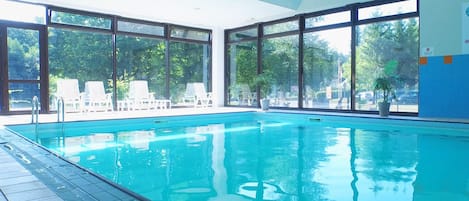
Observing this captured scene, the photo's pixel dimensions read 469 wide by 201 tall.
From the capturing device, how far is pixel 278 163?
12.4 ft

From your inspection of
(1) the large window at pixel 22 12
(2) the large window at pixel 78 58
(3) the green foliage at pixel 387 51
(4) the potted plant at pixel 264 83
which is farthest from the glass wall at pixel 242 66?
(1) the large window at pixel 22 12

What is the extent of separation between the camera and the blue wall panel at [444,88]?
646 cm

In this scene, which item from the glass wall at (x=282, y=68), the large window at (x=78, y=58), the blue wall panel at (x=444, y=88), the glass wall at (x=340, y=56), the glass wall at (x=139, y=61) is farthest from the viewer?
the glass wall at (x=282, y=68)

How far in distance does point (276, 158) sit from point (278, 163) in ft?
0.88

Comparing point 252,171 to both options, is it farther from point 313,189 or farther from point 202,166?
point 313,189

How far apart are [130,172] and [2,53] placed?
5.90 m

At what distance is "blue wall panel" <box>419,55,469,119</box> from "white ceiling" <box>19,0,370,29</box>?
7.39 feet

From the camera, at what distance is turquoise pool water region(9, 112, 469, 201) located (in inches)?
109

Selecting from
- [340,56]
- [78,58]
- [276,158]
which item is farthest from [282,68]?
[276,158]

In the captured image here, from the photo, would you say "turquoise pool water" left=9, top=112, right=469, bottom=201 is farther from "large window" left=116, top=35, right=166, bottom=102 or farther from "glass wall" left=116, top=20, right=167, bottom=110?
"large window" left=116, top=35, right=166, bottom=102

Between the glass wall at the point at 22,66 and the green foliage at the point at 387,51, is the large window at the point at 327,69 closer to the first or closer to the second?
the green foliage at the point at 387,51

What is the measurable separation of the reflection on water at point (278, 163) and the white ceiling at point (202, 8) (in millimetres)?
3083

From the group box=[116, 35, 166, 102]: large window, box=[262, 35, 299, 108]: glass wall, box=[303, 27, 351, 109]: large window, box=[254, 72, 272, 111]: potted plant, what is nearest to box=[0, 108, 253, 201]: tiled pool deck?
box=[116, 35, 166, 102]: large window

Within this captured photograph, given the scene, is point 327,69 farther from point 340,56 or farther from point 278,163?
point 278,163
